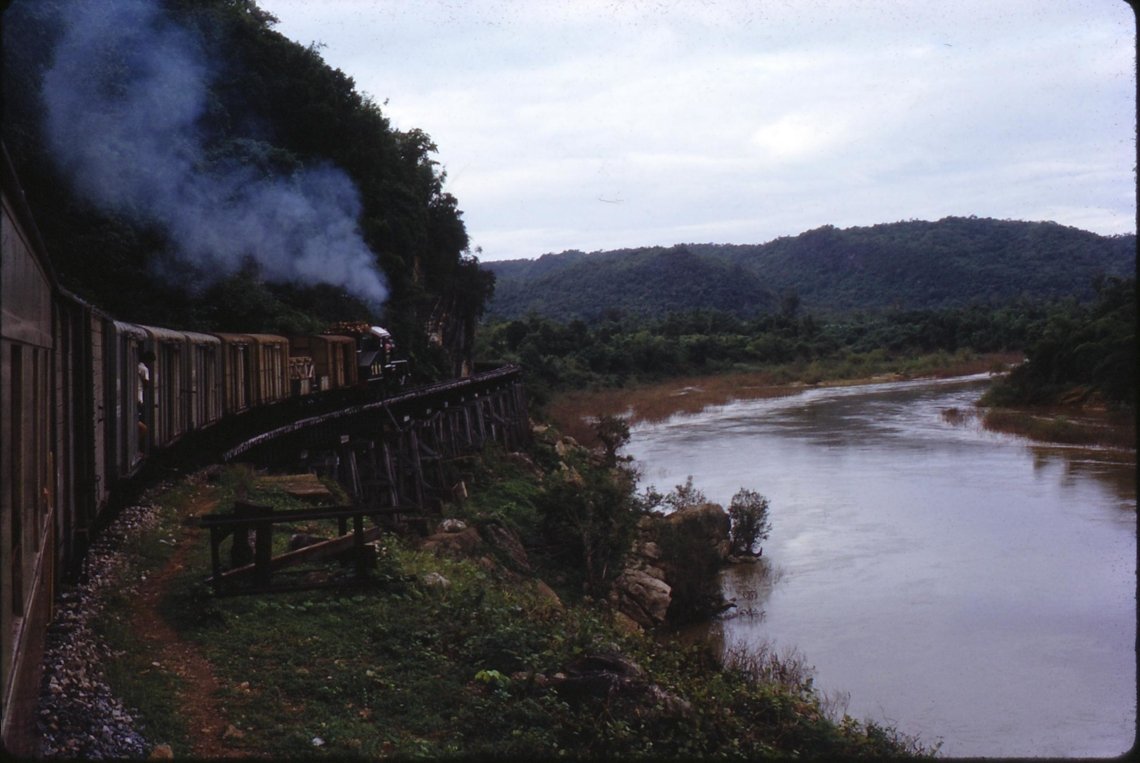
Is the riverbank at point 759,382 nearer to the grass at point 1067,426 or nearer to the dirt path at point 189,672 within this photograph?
the grass at point 1067,426

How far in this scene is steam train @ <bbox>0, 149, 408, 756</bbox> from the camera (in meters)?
3.31

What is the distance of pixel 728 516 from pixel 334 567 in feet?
45.1

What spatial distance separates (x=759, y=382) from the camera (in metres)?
56.4

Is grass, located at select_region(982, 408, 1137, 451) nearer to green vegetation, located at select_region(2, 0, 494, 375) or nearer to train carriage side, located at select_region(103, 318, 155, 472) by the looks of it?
green vegetation, located at select_region(2, 0, 494, 375)

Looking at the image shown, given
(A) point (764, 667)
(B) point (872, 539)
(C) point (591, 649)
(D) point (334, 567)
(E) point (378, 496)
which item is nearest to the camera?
(C) point (591, 649)

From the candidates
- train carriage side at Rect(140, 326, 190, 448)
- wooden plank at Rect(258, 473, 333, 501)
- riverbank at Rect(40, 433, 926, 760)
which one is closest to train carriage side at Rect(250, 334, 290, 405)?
wooden plank at Rect(258, 473, 333, 501)

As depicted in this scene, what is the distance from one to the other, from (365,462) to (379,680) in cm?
1013

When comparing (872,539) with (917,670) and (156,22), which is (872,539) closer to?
(917,670)

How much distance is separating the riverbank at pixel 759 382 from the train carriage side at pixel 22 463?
3700 centimetres

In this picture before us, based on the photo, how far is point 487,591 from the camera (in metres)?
8.41

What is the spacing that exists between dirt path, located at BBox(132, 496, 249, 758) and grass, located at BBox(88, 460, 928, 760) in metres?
0.02

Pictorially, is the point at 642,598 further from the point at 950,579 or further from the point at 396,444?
the point at 950,579

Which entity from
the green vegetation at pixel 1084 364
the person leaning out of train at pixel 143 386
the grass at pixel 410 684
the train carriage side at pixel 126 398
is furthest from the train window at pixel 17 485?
the green vegetation at pixel 1084 364

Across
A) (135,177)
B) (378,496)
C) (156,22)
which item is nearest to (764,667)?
(378,496)
